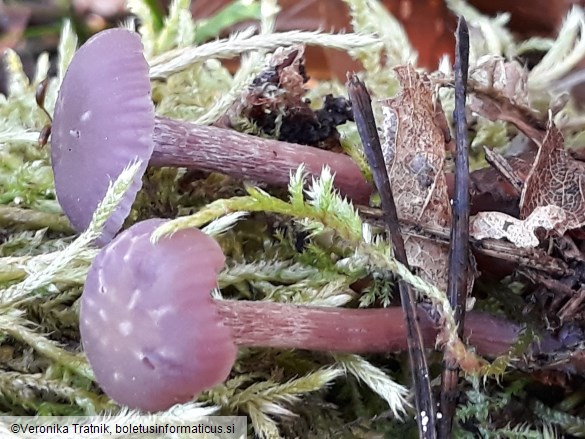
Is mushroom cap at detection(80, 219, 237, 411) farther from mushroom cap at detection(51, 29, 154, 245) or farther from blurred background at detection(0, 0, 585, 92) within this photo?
blurred background at detection(0, 0, 585, 92)

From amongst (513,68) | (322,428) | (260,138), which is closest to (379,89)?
(513,68)

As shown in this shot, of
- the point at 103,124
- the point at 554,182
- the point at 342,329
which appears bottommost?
the point at 342,329

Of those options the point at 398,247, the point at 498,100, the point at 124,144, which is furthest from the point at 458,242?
the point at 124,144

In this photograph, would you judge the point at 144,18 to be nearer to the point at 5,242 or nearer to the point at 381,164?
the point at 5,242

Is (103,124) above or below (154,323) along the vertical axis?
above

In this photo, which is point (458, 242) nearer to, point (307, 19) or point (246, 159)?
point (246, 159)

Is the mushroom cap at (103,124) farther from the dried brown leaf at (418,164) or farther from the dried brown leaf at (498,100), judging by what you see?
the dried brown leaf at (498,100)

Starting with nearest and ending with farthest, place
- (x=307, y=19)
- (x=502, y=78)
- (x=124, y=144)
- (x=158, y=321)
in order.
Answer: (x=158, y=321), (x=124, y=144), (x=502, y=78), (x=307, y=19)

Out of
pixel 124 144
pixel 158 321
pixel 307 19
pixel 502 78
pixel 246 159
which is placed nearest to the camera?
pixel 158 321
